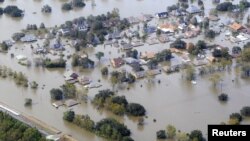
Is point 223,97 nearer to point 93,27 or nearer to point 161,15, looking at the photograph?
point 93,27

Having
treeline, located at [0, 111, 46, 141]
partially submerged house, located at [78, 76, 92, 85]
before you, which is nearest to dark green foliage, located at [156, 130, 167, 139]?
treeline, located at [0, 111, 46, 141]

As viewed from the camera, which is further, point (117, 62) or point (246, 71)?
point (117, 62)

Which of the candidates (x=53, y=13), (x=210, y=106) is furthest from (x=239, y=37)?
(x=53, y=13)

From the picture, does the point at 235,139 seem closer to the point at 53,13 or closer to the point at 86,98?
the point at 86,98

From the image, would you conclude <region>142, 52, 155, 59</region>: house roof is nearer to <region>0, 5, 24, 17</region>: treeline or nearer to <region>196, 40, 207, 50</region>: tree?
<region>196, 40, 207, 50</region>: tree

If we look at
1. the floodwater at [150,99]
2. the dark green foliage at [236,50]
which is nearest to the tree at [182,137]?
the floodwater at [150,99]

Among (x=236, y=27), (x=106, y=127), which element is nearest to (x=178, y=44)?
(x=236, y=27)
